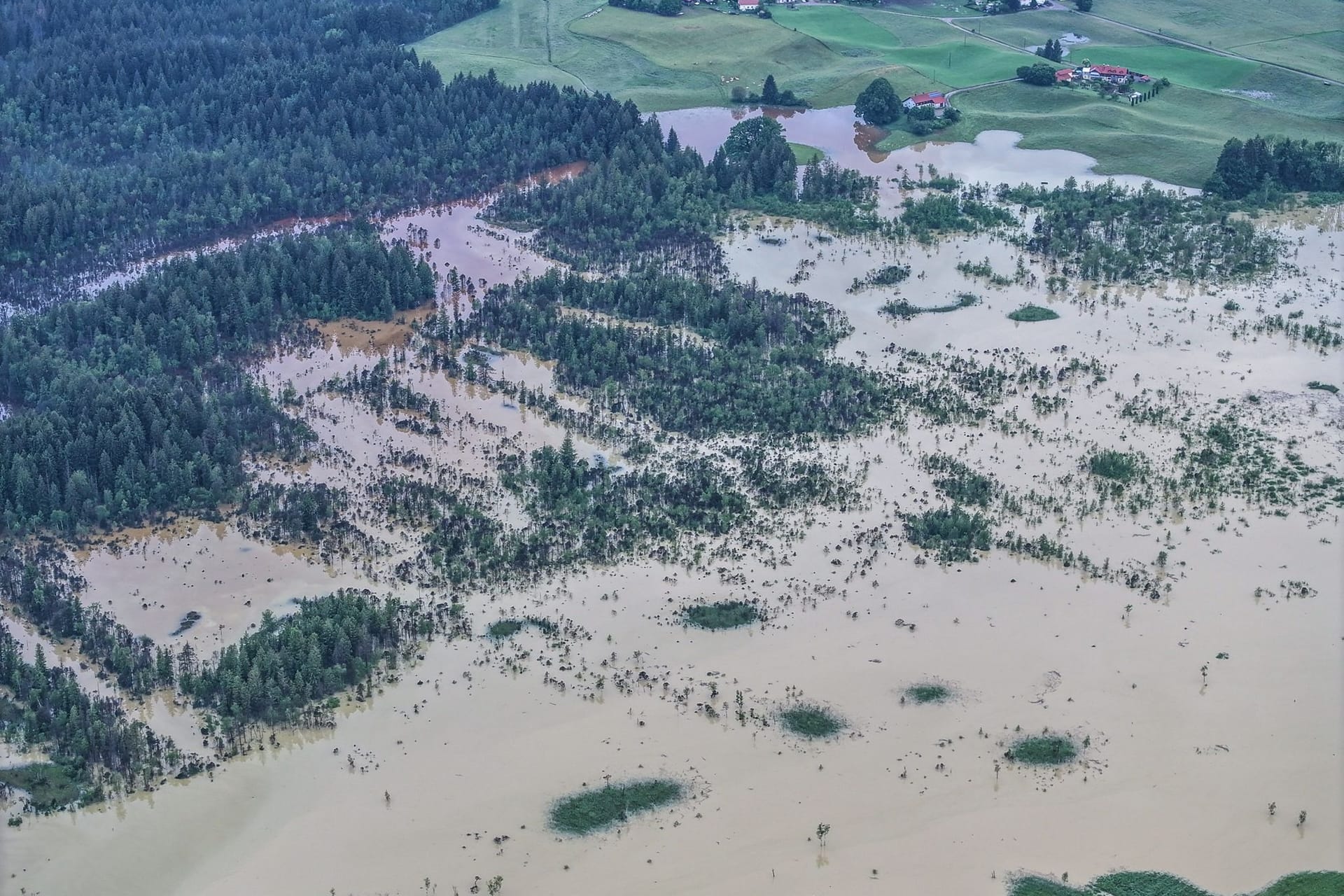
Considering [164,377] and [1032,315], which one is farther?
[1032,315]

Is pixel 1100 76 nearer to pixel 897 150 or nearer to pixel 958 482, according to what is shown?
pixel 897 150

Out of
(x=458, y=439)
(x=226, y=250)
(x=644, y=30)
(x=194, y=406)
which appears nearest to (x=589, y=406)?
(x=458, y=439)

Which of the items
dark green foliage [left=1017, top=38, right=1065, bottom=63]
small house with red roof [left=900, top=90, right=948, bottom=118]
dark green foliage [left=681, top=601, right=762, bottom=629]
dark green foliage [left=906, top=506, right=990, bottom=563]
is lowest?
dark green foliage [left=681, top=601, right=762, bottom=629]

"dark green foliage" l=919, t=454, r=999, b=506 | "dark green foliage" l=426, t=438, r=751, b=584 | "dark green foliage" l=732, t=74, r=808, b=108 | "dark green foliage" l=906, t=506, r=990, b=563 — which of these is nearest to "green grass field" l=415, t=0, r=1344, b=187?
"dark green foliage" l=732, t=74, r=808, b=108

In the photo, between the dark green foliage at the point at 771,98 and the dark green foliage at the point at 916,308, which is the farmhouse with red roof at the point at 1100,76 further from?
the dark green foliage at the point at 916,308

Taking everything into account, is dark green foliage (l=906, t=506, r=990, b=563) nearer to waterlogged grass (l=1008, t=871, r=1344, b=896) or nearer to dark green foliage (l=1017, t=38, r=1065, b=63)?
waterlogged grass (l=1008, t=871, r=1344, b=896)

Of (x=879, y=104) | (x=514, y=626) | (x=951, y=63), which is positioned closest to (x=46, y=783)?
A: (x=514, y=626)
